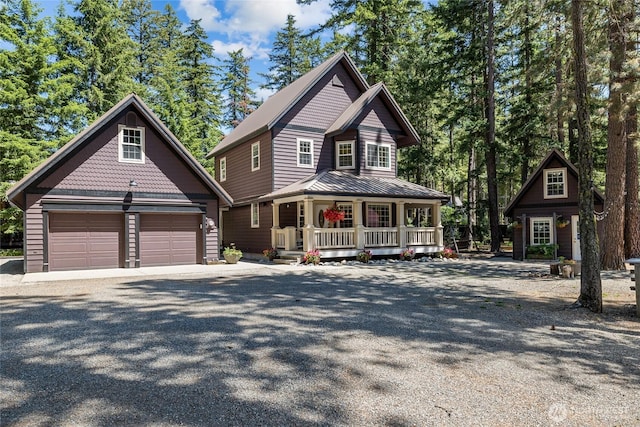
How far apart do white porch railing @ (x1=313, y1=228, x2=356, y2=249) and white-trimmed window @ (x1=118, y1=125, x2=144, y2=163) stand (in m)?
7.38

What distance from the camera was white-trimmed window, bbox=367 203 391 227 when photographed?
20.1 metres

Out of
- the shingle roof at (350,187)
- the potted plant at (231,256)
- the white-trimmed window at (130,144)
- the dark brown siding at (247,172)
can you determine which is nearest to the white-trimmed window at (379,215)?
the shingle roof at (350,187)

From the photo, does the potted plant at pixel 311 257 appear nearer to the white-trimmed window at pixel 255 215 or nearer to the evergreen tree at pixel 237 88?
the white-trimmed window at pixel 255 215

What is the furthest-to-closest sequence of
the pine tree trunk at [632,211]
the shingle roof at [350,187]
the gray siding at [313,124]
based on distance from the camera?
the gray siding at [313,124] → the shingle roof at [350,187] → the pine tree trunk at [632,211]

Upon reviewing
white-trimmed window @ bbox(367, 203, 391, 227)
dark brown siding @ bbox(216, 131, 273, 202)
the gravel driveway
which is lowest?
the gravel driveway

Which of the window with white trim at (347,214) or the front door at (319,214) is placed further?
the window with white trim at (347,214)

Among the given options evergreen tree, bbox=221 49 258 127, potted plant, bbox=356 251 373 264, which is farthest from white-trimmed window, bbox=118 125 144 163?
evergreen tree, bbox=221 49 258 127

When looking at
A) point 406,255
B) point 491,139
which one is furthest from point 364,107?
point 491,139

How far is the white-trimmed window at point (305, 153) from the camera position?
65.1 feet

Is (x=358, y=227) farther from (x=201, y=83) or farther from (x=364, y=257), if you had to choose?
(x=201, y=83)

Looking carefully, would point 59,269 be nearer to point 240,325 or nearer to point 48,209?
point 48,209

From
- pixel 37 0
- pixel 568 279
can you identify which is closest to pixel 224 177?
pixel 37 0

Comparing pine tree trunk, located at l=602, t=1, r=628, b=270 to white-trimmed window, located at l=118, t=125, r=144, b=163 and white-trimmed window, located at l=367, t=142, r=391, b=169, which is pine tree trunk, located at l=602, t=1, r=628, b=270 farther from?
white-trimmed window, located at l=118, t=125, r=144, b=163

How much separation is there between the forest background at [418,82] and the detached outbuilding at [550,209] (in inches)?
71.6
